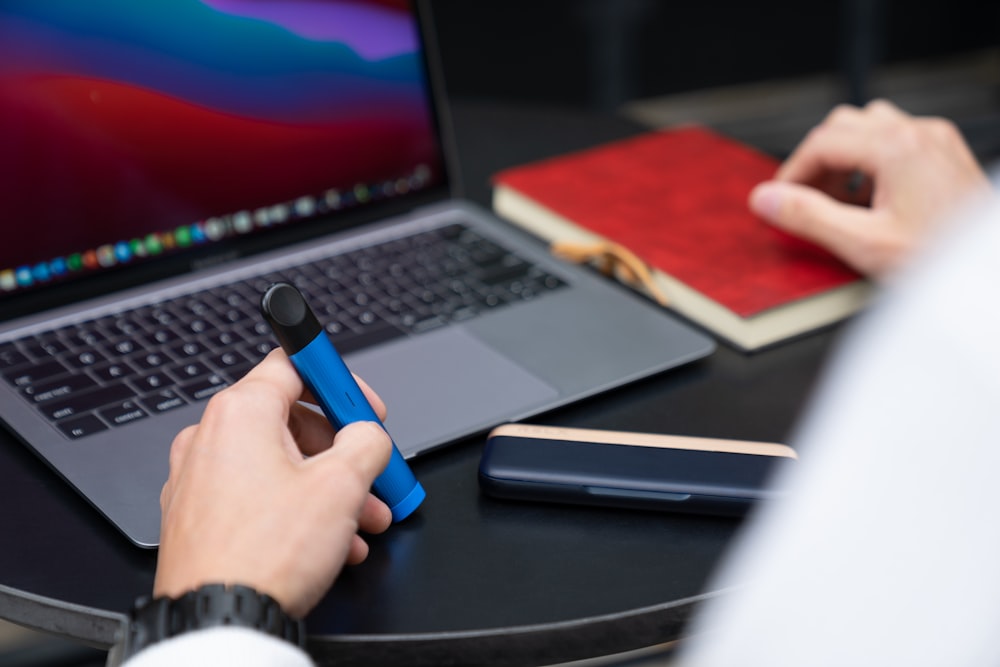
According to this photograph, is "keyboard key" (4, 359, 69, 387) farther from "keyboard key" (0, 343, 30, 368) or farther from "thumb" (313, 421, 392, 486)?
"thumb" (313, 421, 392, 486)

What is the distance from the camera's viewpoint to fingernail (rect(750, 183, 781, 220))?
90 centimetres

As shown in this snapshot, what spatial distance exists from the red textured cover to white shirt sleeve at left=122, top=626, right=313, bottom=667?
1.50 feet

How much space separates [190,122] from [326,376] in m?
0.39

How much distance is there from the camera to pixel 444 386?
72cm

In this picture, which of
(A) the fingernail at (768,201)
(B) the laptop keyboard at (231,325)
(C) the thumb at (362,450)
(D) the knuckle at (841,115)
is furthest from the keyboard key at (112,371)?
(D) the knuckle at (841,115)

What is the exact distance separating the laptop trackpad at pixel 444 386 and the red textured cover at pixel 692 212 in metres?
0.19

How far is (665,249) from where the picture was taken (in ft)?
2.94

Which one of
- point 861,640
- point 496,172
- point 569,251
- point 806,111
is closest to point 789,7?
point 806,111

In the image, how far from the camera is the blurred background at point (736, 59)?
9.82 ft

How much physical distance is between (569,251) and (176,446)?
445 mm

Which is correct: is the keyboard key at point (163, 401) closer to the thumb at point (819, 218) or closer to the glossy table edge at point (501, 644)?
the glossy table edge at point (501, 644)

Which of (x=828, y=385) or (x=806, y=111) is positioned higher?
(x=828, y=385)

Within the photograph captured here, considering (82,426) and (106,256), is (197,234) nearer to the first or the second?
(106,256)

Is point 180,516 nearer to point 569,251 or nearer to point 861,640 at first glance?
point 861,640
